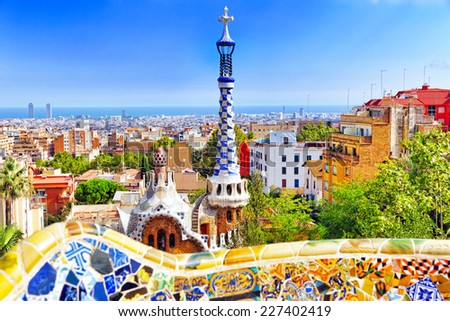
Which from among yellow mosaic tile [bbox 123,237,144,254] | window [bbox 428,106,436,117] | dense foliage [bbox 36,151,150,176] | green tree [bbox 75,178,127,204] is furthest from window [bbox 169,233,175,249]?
dense foliage [bbox 36,151,150,176]

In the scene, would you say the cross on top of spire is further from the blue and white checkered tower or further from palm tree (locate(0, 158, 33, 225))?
palm tree (locate(0, 158, 33, 225))

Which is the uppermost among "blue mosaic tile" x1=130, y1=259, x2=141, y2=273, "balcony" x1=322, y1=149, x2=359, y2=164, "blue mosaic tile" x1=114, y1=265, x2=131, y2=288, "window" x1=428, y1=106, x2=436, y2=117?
"window" x1=428, y1=106, x2=436, y2=117

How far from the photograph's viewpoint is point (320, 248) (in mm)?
3072

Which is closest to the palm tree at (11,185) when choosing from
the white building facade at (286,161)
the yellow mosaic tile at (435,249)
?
the yellow mosaic tile at (435,249)

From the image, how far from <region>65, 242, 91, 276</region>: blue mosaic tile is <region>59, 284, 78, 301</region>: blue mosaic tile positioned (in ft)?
0.28

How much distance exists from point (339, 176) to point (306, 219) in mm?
7251

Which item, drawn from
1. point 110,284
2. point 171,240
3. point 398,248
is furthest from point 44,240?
point 171,240

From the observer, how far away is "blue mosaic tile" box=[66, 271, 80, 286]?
8.73ft

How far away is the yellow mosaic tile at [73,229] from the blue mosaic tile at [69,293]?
0.88 ft

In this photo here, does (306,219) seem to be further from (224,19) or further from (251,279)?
(251,279)

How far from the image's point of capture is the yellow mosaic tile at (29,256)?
8.32 feet

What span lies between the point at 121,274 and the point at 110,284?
0.25 feet

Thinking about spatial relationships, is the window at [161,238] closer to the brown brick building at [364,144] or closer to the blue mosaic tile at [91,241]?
the blue mosaic tile at [91,241]

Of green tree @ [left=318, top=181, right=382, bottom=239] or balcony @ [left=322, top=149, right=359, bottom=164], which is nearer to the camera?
green tree @ [left=318, top=181, right=382, bottom=239]
